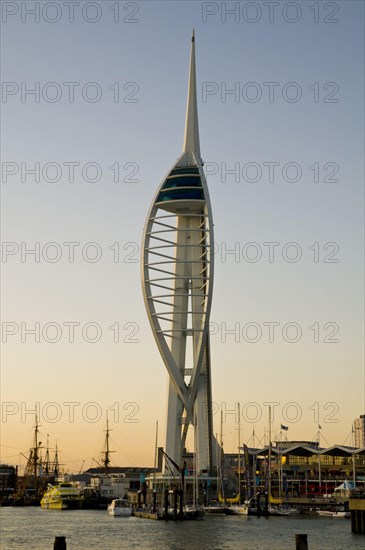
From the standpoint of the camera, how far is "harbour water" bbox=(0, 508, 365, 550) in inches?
2437

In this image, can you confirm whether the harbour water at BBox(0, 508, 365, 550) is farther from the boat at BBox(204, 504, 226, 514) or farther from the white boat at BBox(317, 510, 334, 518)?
the boat at BBox(204, 504, 226, 514)

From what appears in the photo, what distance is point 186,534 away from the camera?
2825 inches

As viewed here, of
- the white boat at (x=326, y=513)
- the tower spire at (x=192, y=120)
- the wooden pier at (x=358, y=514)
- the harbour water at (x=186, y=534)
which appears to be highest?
the tower spire at (x=192, y=120)

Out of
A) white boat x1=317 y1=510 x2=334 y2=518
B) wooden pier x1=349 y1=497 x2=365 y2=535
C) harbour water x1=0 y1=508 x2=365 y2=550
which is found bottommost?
harbour water x1=0 y1=508 x2=365 y2=550

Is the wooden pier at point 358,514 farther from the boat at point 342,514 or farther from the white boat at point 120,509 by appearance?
the white boat at point 120,509

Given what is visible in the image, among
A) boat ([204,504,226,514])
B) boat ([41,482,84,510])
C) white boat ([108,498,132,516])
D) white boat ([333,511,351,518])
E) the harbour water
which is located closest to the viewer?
the harbour water

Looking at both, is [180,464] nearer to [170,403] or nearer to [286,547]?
[170,403]

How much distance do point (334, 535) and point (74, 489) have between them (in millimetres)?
76157

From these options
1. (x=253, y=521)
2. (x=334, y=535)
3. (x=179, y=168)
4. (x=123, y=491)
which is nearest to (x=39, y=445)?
(x=123, y=491)

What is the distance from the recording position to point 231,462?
17675 cm

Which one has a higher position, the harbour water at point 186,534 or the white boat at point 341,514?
the white boat at point 341,514

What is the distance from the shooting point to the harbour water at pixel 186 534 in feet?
203

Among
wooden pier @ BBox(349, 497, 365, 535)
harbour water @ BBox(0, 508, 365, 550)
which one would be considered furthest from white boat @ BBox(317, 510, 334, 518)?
wooden pier @ BBox(349, 497, 365, 535)

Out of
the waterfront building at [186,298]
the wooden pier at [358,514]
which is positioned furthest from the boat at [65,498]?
the wooden pier at [358,514]
